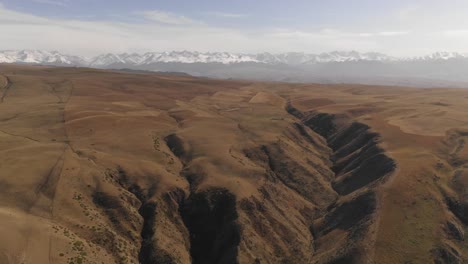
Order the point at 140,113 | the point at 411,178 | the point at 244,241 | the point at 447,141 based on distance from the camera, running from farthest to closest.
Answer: the point at 140,113 → the point at 447,141 → the point at 411,178 → the point at 244,241

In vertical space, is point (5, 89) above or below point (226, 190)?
below

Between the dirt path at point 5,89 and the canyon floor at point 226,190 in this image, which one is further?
the dirt path at point 5,89

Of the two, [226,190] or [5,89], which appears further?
[5,89]

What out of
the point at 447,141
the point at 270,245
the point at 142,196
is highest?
the point at 447,141

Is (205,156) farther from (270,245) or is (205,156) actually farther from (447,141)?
(447,141)

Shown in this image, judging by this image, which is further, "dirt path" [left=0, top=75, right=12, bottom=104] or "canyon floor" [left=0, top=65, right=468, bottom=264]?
"dirt path" [left=0, top=75, right=12, bottom=104]

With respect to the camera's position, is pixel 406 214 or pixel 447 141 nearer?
pixel 406 214

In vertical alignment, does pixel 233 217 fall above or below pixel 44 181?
below

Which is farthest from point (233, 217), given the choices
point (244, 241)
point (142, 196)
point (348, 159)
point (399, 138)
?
point (399, 138)
